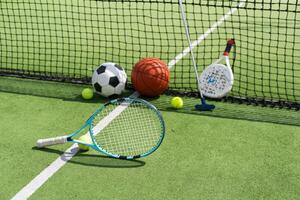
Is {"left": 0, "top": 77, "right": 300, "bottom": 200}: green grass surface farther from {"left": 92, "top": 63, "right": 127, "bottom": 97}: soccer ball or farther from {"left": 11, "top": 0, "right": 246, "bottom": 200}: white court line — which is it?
{"left": 92, "top": 63, "right": 127, "bottom": 97}: soccer ball

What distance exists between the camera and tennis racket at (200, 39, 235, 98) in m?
6.18

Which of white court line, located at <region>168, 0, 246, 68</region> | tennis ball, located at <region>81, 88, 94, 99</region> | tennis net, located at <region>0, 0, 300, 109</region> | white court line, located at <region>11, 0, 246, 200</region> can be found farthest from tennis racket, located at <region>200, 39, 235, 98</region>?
white court line, located at <region>11, 0, 246, 200</region>

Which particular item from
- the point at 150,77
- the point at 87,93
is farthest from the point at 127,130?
the point at 87,93

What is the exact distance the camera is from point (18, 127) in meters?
5.50

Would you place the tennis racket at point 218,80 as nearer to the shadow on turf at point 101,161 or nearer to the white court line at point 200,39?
the white court line at point 200,39

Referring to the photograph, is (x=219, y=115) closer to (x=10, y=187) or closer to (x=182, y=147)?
(x=182, y=147)

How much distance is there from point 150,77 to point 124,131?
1.11 meters

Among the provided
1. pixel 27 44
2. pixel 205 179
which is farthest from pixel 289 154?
pixel 27 44

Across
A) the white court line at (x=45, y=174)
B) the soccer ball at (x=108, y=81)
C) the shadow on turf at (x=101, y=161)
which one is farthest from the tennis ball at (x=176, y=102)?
the white court line at (x=45, y=174)

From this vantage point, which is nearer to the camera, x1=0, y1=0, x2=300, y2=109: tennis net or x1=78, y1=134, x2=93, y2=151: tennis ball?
x1=78, y1=134, x2=93, y2=151: tennis ball

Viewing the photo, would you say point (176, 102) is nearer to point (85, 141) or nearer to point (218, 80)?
point (218, 80)

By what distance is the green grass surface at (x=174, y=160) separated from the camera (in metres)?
4.27

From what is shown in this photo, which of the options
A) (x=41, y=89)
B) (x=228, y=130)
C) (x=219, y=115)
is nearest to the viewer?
(x=228, y=130)

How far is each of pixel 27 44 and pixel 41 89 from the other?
2.47 metres
